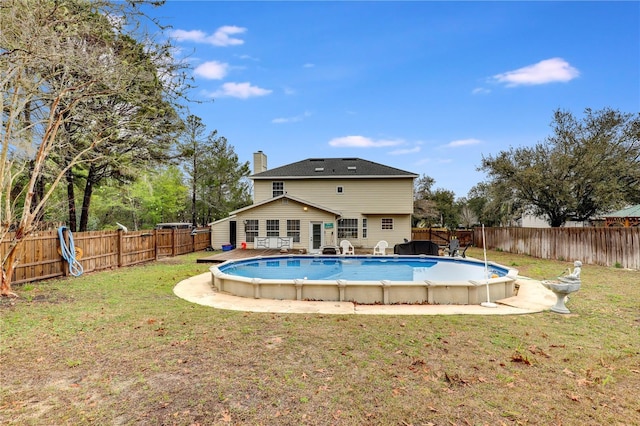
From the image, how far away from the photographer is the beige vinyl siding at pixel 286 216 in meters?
19.3

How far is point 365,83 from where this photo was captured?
19719 millimetres

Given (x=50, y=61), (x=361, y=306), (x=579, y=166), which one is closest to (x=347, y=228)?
(x=579, y=166)

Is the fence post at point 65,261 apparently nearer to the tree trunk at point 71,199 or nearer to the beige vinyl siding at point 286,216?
the tree trunk at point 71,199

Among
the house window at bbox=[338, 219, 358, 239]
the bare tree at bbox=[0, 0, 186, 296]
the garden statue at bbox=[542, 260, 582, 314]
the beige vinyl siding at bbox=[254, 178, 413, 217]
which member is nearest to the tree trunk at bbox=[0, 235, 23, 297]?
the bare tree at bbox=[0, 0, 186, 296]

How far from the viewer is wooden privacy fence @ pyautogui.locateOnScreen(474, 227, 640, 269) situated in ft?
40.1

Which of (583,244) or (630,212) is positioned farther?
(630,212)

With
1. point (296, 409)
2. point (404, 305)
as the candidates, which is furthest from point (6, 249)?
point (404, 305)

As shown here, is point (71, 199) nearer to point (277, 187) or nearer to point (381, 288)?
point (277, 187)

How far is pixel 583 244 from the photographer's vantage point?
14.0 m

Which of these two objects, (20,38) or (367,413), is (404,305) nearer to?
(367,413)

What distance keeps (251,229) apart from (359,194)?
7648mm

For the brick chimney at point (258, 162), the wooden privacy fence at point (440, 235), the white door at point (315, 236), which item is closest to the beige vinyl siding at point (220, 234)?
the brick chimney at point (258, 162)

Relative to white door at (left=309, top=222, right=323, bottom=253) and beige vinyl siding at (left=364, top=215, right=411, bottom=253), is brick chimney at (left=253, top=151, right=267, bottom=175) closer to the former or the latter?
white door at (left=309, top=222, right=323, bottom=253)

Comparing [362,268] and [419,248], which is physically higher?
[419,248]
